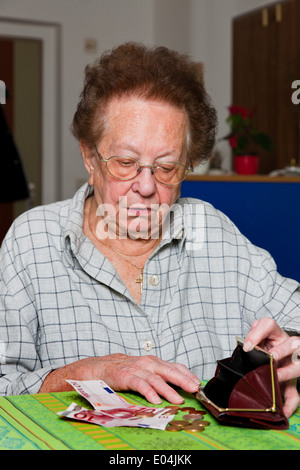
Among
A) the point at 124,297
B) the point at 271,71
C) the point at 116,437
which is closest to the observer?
the point at 116,437

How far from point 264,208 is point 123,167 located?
1583mm

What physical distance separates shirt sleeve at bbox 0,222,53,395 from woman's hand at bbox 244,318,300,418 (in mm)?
417

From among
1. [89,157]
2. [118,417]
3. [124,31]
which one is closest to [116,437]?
[118,417]

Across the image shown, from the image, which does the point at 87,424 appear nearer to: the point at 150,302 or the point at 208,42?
the point at 150,302

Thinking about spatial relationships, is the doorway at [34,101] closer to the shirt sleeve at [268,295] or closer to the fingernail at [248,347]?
the shirt sleeve at [268,295]

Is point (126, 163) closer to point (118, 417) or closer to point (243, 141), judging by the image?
point (118, 417)

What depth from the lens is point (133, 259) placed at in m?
1.55

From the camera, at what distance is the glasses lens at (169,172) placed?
56.8 inches

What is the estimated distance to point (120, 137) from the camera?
144 centimetres

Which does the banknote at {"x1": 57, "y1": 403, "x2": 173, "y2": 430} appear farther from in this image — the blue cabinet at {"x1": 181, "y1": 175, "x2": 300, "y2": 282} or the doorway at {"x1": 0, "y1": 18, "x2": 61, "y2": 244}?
the doorway at {"x1": 0, "y1": 18, "x2": 61, "y2": 244}

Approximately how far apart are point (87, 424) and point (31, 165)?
16.1 feet

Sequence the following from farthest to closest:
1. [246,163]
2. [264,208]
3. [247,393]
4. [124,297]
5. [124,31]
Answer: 1. [124,31]
2. [246,163]
3. [264,208]
4. [124,297]
5. [247,393]

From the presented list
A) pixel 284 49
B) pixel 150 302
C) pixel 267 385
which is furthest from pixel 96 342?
pixel 284 49

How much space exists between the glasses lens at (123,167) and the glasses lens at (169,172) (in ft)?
0.17
